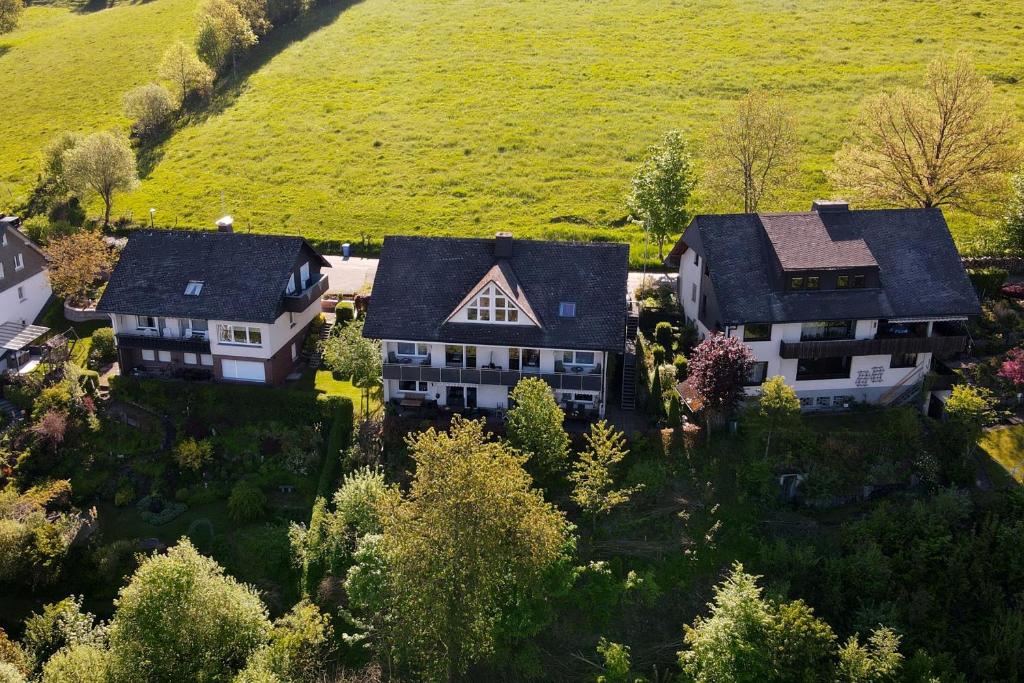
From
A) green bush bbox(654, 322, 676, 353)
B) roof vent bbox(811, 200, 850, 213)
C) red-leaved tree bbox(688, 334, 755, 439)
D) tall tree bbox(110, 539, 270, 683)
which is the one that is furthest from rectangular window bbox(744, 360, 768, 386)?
→ tall tree bbox(110, 539, 270, 683)

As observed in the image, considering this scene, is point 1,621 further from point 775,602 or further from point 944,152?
point 944,152

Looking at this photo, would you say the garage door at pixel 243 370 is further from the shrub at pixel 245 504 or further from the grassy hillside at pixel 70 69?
the grassy hillside at pixel 70 69

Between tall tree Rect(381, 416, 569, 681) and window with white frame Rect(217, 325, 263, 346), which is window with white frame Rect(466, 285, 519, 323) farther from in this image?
window with white frame Rect(217, 325, 263, 346)

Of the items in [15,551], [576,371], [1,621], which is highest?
[576,371]

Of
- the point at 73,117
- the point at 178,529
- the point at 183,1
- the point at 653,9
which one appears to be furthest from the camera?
the point at 183,1

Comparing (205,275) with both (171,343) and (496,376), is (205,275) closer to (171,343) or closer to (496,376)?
(171,343)

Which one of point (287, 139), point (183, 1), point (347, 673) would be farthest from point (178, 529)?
point (183, 1)

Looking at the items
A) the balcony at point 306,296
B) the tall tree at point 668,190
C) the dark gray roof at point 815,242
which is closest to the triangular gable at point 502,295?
the balcony at point 306,296
